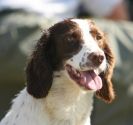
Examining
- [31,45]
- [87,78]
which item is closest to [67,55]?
[87,78]

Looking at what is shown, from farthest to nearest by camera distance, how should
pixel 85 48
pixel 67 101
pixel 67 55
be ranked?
pixel 67 101 < pixel 67 55 < pixel 85 48

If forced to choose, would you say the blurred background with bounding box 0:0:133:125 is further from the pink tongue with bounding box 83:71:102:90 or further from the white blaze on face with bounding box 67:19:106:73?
the pink tongue with bounding box 83:71:102:90

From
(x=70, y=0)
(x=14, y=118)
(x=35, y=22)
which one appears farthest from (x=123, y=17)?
(x=14, y=118)

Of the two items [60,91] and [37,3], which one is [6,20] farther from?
[60,91]

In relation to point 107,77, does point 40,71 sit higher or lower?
higher

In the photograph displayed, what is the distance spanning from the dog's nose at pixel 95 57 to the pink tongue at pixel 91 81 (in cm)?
18

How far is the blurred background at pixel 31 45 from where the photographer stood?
10.7 m

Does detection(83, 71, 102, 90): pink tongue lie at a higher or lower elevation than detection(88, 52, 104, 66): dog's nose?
lower

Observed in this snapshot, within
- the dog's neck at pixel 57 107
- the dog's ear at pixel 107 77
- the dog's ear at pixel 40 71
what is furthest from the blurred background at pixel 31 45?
the dog's ear at pixel 40 71

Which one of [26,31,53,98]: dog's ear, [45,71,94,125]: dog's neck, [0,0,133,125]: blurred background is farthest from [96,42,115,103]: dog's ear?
[0,0,133,125]: blurred background

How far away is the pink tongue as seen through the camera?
6.75 metres

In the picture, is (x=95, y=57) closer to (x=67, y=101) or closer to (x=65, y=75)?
(x=65, y=75)

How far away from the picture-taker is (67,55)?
6824 mm

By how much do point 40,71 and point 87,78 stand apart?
1.30ft
